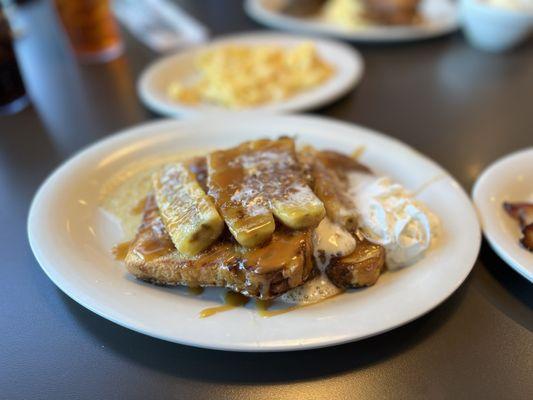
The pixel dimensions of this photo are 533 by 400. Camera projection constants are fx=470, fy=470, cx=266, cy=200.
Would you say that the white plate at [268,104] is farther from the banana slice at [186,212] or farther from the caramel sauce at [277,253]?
the caramel sauce at [277,253]

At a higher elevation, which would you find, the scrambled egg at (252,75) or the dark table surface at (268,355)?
the scrambled egg at (252,75)

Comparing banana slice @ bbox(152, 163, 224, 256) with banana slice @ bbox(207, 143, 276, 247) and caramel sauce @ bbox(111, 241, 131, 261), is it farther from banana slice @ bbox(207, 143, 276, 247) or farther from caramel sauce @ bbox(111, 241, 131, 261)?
caramel sauce @ bbox(111, 241, 131, 261)

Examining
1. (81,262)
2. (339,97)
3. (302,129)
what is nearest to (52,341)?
(81,262)

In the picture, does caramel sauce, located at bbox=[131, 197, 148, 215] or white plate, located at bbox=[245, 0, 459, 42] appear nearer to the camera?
caramel sauce, located at bbox=[131, 197, 148, 215]

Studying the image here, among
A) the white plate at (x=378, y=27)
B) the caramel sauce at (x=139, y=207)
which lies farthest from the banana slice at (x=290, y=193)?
the white plate at (x=378, y=27)

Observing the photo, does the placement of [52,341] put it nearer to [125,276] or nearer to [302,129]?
[125,276]

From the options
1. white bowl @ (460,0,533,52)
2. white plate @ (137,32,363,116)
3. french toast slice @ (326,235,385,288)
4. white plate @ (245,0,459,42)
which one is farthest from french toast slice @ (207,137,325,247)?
white bowl @ (460,0,533,52)
